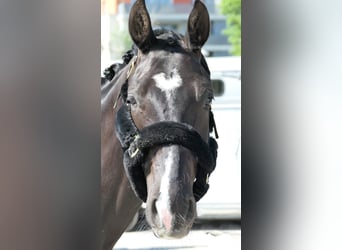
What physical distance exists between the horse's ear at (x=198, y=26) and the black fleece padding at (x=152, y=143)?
33cm

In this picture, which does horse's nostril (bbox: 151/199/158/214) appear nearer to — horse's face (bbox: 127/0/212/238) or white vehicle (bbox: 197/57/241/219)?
horse's face (bbox: 127/0/212/238)

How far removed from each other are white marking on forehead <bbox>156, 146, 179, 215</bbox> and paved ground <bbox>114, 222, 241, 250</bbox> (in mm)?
252

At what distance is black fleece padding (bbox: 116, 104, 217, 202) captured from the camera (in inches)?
61.8

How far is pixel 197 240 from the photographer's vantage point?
71.5 inches

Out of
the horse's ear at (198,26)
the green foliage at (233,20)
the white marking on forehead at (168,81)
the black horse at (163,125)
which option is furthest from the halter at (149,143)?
the green foliage at (233,20)

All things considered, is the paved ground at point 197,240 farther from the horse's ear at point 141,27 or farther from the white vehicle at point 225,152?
the horse's ear at point 141,27

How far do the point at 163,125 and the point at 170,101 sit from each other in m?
0.08

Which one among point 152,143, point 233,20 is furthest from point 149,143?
point 233,20
